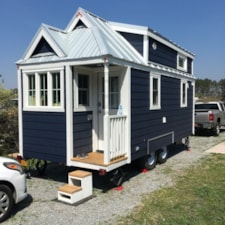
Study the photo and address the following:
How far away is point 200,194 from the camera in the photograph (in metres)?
5.55

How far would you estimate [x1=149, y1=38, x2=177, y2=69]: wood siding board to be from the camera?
7.51 meters

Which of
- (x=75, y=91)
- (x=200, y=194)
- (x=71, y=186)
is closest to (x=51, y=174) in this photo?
(x=71, y=186)

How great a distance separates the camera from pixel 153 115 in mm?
7512

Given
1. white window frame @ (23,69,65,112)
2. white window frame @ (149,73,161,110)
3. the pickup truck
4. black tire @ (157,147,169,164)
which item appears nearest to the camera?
white window frame @ (23,69,65,112)

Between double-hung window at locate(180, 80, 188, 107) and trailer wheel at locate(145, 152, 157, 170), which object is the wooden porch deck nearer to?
trailer wheel at locate(145, 152, 157, 170)

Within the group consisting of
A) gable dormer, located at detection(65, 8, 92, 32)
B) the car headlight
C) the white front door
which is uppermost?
gable dormer, located at detection(65, 8, 92, 32)

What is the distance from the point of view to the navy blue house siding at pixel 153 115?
6516mm

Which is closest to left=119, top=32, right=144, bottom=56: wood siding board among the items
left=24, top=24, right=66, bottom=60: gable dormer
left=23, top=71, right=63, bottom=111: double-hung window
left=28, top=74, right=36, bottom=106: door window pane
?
left=24, top=24, right=66, bottom=60: gable dormer

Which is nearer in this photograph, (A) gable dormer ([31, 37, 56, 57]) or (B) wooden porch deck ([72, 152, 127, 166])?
(B) wooden porch deck ([72, 152, 127, 166])

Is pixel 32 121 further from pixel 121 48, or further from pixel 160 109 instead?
pixel 160 109

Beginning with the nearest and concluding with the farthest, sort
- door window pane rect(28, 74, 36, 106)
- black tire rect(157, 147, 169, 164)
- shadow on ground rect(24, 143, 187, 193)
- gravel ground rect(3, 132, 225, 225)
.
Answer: gravel ground rect(3, 132, 225, 225) < shadow on ground rect(24, 143, 187, 193) < door window pane rect(28, 74, 36, 106) < black tire rect(157, 147, 169, 164)

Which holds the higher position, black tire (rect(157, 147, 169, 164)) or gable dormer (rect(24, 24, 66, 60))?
gable dormer (rect(24, 24, 66, 60))

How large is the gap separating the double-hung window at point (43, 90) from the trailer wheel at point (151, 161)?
9.60 ft

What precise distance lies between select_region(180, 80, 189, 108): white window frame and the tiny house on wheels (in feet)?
7.25
